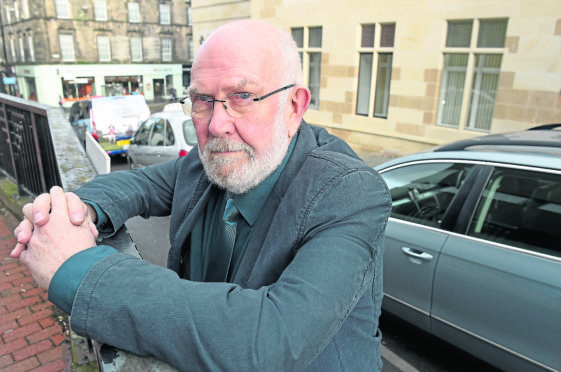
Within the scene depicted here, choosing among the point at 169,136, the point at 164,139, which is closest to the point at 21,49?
the point at 164,139

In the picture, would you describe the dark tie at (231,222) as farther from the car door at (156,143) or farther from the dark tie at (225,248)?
the car door at (156,143)

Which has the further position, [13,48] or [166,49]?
[166,49]

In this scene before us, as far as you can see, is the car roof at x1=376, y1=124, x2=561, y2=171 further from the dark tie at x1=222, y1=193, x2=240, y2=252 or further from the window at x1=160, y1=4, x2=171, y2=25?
the window at x1=160, y1=4, x2=171, y2=25

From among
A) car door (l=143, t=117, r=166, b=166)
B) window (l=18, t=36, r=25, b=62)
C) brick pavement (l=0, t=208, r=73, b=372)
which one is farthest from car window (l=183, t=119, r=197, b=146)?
window (l=18, t=36, r=25, b=62)

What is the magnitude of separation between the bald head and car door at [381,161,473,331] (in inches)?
86.3

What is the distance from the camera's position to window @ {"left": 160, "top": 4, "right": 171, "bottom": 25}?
39.9 m

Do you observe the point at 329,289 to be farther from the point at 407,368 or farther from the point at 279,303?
the point at 407,368

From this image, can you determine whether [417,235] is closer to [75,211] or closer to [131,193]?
[131,193]

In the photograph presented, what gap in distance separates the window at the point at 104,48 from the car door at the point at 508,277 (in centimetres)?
4073

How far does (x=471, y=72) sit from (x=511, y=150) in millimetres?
7345

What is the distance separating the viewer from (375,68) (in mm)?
11023

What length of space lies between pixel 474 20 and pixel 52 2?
36.7m

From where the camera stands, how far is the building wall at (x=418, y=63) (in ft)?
26.0

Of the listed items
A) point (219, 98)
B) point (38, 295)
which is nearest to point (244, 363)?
point (219, 98)
